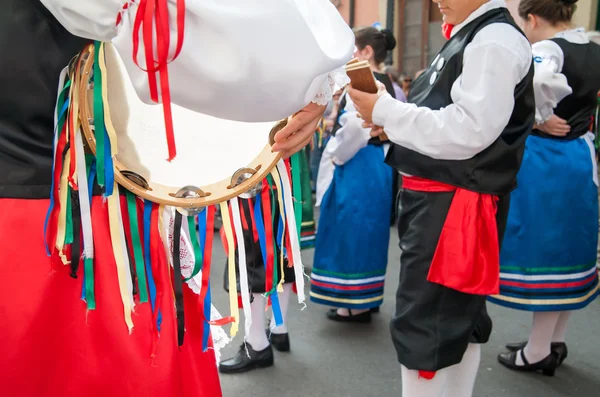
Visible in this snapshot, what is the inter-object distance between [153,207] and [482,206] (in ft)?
3.25

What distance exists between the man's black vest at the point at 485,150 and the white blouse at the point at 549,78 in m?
0.52

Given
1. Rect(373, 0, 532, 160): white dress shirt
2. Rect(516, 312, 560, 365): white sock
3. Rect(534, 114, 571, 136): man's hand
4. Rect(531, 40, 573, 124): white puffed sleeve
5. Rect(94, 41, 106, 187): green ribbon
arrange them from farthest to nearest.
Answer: Rect(516, 312, 560, 365): white sock < Rect(534, 114, 571, 136): man's hand < Rect(531, 40, 573, 124): white puffed sleeve < Rect(373, 0, 532, 160): white dress shirt < Rect(94, 41, 106, 187): green ribbon

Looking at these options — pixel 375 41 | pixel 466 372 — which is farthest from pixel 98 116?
pixel 375 41

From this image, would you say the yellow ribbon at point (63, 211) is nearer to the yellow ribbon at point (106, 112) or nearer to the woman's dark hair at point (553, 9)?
the yellow ribbon at point (106, 112)

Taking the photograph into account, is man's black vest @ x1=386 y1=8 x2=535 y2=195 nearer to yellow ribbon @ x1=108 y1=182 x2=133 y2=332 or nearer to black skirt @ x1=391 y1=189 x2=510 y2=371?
black skirt @ x1=391 y1=189 x2=510 y2=371

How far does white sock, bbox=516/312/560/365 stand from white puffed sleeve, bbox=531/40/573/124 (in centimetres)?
77

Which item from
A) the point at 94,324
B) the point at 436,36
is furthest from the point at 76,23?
the point at 436,36

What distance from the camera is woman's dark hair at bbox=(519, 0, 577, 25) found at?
221cm

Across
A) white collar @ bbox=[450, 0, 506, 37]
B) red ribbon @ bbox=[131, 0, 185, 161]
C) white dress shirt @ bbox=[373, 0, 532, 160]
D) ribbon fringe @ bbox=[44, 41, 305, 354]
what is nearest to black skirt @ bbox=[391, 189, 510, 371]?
white dress shirt @ bbox=[373, 0, 532, 160]

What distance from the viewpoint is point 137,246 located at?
2.67 ft

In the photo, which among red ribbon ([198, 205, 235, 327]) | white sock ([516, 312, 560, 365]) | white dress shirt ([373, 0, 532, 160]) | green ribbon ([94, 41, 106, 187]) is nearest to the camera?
green ribbon ([94, 41, 106, 187])

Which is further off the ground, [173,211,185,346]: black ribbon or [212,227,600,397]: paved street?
[173,211,185,346]: black ribbon

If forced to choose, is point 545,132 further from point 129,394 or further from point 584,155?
point 129,394

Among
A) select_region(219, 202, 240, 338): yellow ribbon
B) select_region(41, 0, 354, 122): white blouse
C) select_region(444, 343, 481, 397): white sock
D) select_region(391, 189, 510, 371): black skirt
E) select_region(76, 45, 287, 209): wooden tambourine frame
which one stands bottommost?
select_region(444, 343, 481, 397): white sock
